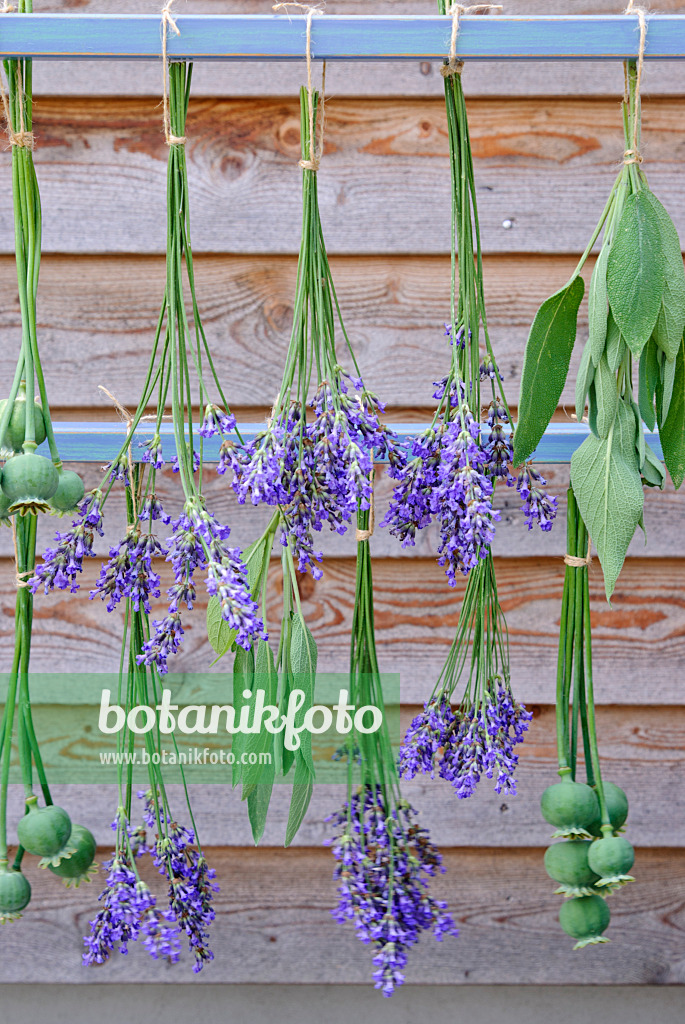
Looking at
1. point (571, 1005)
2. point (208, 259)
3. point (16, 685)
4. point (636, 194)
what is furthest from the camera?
point (571, 1005)

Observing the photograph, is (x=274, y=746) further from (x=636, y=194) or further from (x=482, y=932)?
(x=482, y=932)

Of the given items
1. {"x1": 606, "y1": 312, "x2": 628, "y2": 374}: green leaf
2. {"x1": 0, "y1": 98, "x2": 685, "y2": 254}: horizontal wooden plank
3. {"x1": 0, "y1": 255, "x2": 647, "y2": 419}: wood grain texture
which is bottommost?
{"x1": 606, "y1": 312, "x2": 628, "y2": 374}: green leaf

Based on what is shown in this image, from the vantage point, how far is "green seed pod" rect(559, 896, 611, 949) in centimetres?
67

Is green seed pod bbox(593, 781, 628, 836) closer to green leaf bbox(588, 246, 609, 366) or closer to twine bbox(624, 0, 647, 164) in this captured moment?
green leaf bbox(588, 246, 609, 366)

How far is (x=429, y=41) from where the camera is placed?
563 mm

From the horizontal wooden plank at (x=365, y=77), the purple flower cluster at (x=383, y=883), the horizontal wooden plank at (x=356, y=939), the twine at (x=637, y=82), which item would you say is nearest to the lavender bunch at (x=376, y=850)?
the purple flower cluster at (x=383, y=883)

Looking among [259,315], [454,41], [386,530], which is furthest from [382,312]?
[454,41]

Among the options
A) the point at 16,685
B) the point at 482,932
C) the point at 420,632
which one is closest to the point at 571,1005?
the point at 482,932

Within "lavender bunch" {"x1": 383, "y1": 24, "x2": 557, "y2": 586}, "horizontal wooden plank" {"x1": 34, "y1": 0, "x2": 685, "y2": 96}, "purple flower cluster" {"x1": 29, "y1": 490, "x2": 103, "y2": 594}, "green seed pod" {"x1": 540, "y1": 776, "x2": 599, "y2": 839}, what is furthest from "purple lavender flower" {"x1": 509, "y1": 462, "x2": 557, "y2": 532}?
"horizontal wooden plank" {"x1": 34, "y1": 0, "x2": 685, "y2": 96}

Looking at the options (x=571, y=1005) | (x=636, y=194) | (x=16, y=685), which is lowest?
(x=571, y=1005)

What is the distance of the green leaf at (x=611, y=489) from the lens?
55 cm

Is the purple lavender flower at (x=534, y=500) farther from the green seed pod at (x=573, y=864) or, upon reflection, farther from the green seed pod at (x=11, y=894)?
the green seed pod at (x=11, y=894)

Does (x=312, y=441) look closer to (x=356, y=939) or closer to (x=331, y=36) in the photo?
(x=331, y=36)

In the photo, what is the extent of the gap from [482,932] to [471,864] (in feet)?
0.34
